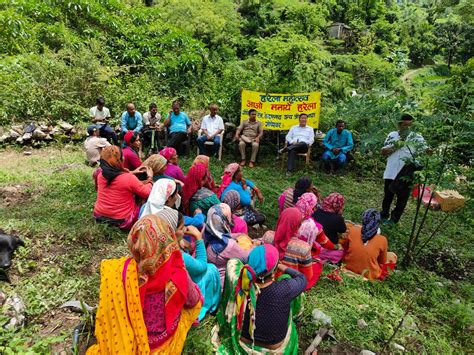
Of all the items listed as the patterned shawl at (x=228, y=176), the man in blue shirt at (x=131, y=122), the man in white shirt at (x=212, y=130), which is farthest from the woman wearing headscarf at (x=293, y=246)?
the man in blue shirt at (x=131, y=122)

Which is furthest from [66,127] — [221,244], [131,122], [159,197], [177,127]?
[221,244]

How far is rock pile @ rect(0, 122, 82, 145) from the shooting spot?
7855 millimetres

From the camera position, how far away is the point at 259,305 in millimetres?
2510

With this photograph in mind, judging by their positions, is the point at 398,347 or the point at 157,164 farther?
the point at 157,164

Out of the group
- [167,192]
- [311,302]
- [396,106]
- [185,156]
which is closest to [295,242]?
[311,302]

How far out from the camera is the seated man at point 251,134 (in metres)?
7.84

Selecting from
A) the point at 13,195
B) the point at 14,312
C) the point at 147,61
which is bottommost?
the point at 13,195

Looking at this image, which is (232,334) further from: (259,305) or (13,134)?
(13,134)

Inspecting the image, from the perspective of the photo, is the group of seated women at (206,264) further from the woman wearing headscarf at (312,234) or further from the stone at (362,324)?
the stone at (362,324)

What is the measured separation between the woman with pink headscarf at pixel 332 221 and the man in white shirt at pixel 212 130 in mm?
4209

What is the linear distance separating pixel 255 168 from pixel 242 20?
1287 cm

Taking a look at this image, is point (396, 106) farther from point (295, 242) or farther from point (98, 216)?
point (98, 216)

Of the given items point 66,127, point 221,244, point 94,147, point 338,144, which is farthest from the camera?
point 66,127

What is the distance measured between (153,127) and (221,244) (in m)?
5.41
